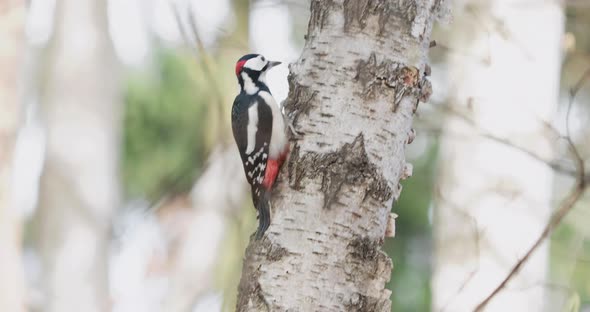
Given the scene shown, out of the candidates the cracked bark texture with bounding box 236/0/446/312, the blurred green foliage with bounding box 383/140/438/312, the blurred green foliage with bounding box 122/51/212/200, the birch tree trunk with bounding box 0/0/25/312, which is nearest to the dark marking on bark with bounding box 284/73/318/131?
the cracked bark texture with bounding box 236/0/446/312

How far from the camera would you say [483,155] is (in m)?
3.54

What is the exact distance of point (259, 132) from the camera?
7.02 ft

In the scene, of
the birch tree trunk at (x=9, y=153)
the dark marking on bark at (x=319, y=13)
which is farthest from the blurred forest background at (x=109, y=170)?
the dark marking on bark at (x=319, y=13)

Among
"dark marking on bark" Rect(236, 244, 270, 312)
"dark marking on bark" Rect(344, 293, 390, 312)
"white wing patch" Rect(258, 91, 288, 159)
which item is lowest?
"dark marking on bark" Rect(344, 293, 390, 312)

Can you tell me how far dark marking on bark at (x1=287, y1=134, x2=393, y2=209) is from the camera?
1.65 metres

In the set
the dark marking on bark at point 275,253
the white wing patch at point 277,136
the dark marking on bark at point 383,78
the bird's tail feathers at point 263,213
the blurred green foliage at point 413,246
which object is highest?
the dark marking on bark at point 383,78

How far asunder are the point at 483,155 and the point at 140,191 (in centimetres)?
470

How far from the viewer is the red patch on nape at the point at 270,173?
1733 mm

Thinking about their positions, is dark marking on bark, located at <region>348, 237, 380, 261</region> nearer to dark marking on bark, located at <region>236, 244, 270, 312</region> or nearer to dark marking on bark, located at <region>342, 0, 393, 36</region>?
dark marking on bark, located at <region>236, 244, 270, 312</region>

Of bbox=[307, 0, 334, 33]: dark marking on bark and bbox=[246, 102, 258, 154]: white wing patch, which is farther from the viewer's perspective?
bbox=[246, 102, 258, 154]: white wing patch

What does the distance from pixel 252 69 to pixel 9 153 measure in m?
1.78

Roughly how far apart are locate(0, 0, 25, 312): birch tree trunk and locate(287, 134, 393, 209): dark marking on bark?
2372 millimetres

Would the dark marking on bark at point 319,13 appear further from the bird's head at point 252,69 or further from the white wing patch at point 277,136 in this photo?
the bird's head at point 252,69

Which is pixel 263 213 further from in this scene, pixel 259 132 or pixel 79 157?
pixel 79 157
